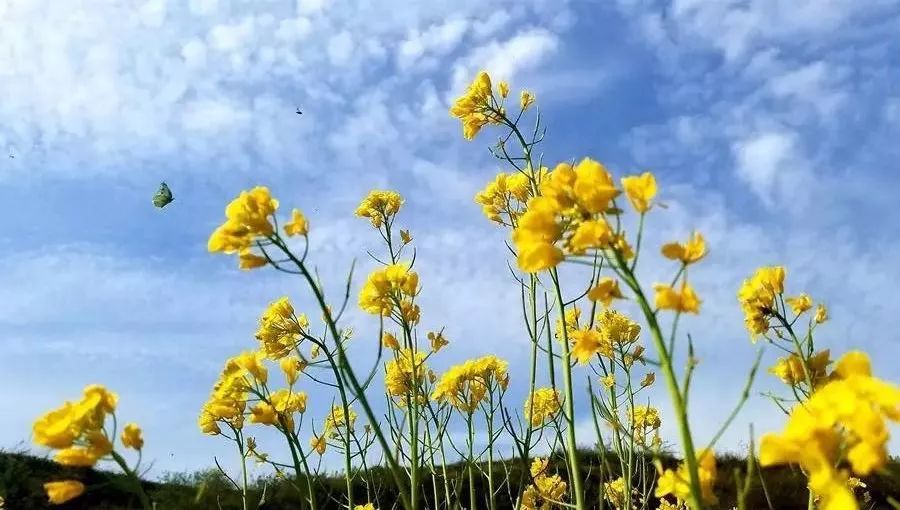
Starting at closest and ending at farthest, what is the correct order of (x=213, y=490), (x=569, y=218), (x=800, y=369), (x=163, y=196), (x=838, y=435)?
(x=838, y=435) < (x=569, y=218) < (x=800, y=369) < (x=163, y=196) < (x=213, y=490)

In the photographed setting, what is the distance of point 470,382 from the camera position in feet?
13.1

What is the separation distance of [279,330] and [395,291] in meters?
0.51

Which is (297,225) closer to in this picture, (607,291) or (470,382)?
(607,291)

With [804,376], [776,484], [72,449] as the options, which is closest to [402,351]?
[804,376]

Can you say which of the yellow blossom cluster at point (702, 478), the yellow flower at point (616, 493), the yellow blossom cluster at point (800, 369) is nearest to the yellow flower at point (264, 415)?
the yellow blossom cluster at point (702, 478)

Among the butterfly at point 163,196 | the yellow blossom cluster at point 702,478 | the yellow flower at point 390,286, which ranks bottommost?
the yellow blossom cluster at point 702,478

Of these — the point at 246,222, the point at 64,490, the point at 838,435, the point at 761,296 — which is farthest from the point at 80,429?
the point at 761,296

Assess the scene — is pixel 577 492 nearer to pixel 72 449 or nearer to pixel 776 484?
pixel 72 449

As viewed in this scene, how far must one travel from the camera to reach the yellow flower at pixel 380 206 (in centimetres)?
477

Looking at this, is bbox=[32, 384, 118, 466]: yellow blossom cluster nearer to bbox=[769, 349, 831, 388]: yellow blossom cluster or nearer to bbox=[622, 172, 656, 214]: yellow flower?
bbox=[622, 172, 656, 214]: yellow flower

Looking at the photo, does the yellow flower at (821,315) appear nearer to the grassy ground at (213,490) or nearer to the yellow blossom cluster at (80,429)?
the yellow blossom cluster at (80,429)

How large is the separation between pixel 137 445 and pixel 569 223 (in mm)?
1179

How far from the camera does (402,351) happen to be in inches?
154

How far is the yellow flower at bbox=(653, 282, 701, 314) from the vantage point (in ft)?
5.13
